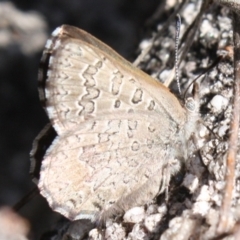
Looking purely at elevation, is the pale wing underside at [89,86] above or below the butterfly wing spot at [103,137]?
above

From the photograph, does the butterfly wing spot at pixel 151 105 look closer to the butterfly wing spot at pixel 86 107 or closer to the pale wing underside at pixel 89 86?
the pale wing underside at pixel 89 86

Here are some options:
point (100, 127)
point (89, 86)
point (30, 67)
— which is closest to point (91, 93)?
point (89, 86)

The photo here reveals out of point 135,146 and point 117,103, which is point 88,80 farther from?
point 135,146

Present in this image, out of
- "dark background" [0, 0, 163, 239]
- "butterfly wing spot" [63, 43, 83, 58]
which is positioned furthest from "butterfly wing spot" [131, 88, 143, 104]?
"dark background" [0, 0, 163, 239]

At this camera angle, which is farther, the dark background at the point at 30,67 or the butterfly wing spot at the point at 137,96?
the dark background at the point at 30,67

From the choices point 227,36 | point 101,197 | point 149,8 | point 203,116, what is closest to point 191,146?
point 203,116

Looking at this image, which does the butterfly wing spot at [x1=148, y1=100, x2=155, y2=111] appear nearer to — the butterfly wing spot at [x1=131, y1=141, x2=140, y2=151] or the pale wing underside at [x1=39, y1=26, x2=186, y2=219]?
the pale wing underside at [x1=39, y1=26, x2=186, y2=219]

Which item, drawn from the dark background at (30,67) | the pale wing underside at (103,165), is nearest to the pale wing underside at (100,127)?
the pale wing underside at (103,165)

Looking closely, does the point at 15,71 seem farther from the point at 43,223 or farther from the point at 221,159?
the point at 221,159
